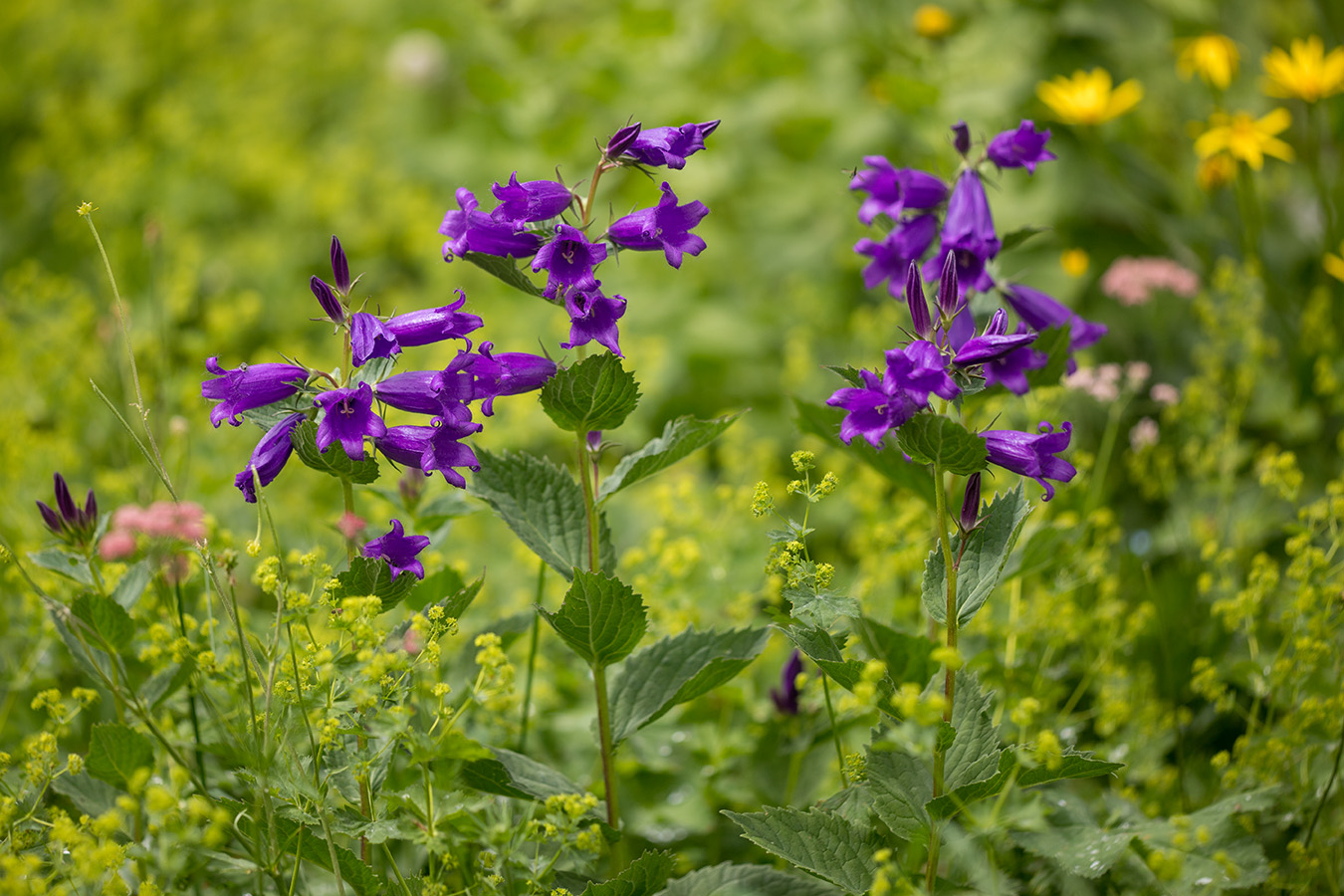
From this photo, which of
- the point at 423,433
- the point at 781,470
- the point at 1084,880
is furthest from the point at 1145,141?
the point at 423,433

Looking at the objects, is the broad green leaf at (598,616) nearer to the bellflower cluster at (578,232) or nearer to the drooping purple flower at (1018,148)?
the bellflower cluster at (578,232)

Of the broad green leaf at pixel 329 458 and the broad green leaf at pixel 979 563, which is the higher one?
the broad green leaf at pixel 329 458

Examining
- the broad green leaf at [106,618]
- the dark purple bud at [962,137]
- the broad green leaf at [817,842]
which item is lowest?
the broad green leaf at [817,842]

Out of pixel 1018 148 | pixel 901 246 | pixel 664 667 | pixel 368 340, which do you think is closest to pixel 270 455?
pixel 368 340

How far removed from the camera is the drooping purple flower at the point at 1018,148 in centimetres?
141

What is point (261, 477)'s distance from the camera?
114 cm

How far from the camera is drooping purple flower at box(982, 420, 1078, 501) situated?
1131 millimetres

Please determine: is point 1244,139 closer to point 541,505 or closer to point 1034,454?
point 1034,454

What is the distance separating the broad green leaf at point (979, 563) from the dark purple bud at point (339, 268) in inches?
31.6

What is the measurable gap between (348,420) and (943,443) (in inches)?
27.0

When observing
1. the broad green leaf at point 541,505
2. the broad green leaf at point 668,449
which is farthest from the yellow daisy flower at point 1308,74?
the broad green leaf at point 541,505

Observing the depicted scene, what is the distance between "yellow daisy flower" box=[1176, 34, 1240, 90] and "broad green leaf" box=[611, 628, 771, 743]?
206 centimetres

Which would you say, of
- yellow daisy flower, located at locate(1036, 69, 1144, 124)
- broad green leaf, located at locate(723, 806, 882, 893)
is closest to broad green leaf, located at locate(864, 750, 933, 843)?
broad green leaf, located at locate(723, 806, 882, 893)

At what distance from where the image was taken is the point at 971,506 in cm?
117
